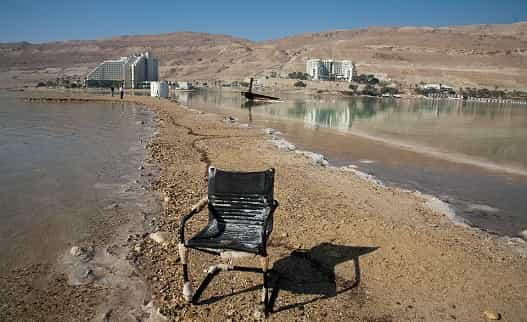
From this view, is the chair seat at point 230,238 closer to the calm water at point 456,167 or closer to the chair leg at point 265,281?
the chair leg at point 265,281

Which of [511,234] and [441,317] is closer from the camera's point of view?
[441,317]

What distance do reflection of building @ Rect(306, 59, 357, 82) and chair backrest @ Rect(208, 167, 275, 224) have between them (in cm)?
14442

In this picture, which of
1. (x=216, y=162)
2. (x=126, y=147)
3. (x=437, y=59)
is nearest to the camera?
(x=216, y=162)

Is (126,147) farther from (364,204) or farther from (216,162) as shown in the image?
(364,204)

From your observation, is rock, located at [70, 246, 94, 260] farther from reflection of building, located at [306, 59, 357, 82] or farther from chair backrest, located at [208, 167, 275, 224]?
reflection of building, located at [306, 59, 357, 82]

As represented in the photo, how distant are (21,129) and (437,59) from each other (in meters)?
169

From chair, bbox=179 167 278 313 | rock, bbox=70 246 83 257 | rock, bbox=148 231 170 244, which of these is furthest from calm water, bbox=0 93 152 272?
chair, bbox=179 167 278 313

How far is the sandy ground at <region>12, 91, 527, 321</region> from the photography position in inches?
150

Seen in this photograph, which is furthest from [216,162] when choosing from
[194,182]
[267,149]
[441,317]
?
[441,317]

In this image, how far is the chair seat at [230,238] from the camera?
3581 millimetres

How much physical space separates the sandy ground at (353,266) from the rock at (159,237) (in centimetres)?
8

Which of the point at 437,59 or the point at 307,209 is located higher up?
the point at 437,59

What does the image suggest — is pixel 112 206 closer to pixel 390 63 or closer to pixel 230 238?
pixel 230 238

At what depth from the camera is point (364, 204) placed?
290 inches
